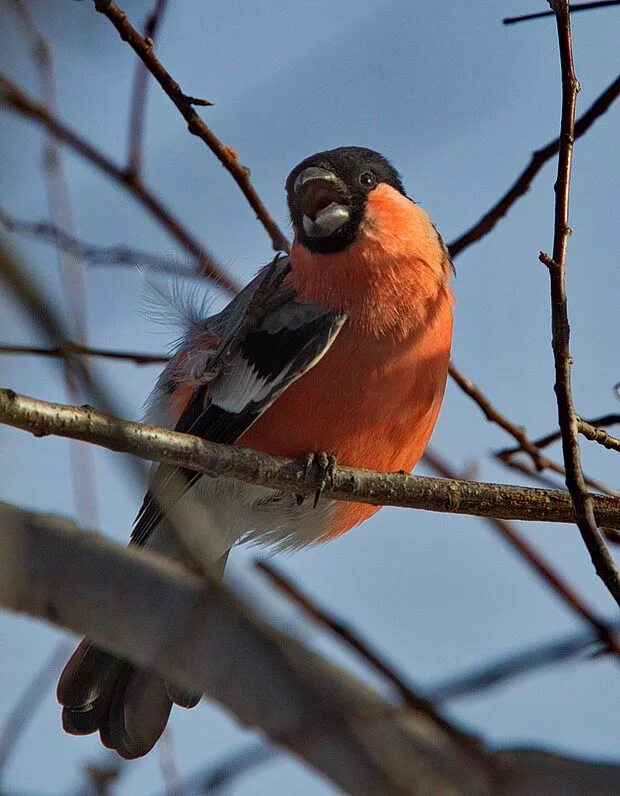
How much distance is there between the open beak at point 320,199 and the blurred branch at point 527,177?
456 mm

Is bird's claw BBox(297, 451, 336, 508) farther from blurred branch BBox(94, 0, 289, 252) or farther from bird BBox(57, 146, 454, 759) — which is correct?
blurred branch BBox(94, 0, 289, 252)

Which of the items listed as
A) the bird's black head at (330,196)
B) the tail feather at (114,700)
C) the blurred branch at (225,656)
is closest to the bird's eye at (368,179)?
the bird's black head at (330,196)

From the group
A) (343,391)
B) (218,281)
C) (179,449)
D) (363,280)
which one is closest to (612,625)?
(179,449)

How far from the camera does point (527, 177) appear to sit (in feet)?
11.9

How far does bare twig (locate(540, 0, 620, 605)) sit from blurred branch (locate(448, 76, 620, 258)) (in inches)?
19.4

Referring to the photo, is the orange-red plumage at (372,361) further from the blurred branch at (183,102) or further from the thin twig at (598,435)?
the thin twig at (598,435)

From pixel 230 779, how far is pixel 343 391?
198 centimetres

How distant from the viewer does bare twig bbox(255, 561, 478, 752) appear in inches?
70.5

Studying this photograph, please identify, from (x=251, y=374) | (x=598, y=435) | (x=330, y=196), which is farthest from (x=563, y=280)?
(x=330, y=196)

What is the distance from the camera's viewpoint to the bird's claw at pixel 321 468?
3.18 meters

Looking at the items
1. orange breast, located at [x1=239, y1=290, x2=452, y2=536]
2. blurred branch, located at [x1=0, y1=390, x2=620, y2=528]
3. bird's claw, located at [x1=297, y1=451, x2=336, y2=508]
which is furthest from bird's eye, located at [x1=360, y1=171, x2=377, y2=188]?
blurred branch, located at [x1=0, y1=390, x2=620, y2=528]

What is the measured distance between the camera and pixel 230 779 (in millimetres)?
1645

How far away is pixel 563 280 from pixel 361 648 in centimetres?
100

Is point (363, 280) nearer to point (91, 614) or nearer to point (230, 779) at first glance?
point (91, 614)
